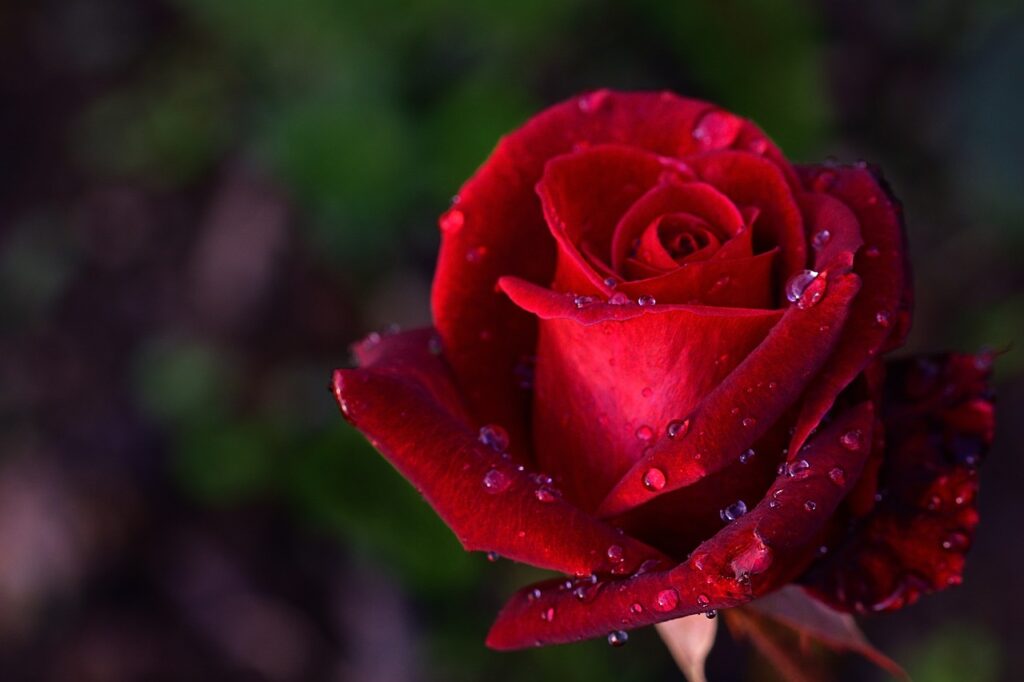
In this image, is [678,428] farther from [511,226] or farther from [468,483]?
[511,226]

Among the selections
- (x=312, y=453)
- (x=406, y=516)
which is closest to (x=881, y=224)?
(x=406, y=516)

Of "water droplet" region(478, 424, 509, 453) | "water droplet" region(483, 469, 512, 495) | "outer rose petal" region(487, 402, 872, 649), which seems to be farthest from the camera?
"water droplet" region(478, 424, 509, 453)

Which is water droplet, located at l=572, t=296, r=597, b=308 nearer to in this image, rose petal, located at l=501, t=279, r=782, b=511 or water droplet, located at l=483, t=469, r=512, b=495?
rose petal, located at l=501, t=279, r=782, b=511

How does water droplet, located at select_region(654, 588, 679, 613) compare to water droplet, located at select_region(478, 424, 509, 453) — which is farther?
water droplet, located at select_region(478, 424, 509, 453)

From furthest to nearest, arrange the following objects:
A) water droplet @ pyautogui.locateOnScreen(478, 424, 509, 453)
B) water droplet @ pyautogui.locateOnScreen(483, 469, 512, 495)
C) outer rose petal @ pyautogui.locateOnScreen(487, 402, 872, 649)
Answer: water droplet @ pyautogui.locateOnScreen(478, 424, 509, 453) → water droplet @ pyautogui.locateOnScreen(483, 469, 512, 495) → outer rose petal @ pyautogui.locateOnScreen(487, 402, 872, 649)

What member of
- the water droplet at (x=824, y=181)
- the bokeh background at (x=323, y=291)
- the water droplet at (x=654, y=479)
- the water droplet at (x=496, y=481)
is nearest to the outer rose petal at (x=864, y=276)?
the water droplet at (x=824, y=181)

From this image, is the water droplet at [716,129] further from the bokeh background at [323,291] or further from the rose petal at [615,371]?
the bokeh background at [323,291]

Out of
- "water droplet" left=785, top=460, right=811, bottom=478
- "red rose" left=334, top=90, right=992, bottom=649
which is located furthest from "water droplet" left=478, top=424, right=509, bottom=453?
"water droplet" left=785, top=460, right=811, bottom=478
